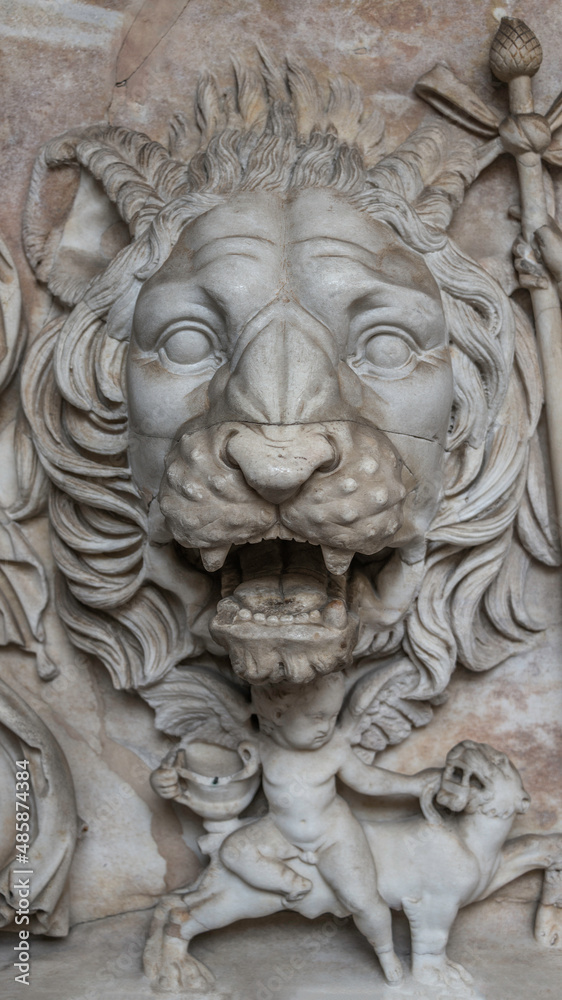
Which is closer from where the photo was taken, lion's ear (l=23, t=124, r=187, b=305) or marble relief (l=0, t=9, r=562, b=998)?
marble relief (l=0, t=9, r=562, b=998)

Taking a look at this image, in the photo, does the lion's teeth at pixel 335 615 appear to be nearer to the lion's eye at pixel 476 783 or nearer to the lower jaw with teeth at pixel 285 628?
the lower jaw with teeth at pixel 285 628

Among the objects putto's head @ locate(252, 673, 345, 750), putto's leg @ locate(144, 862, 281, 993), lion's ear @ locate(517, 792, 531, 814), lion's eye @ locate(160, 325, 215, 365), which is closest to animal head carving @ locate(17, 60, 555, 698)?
lion's eye @ locate(160, 325, 215, 365)

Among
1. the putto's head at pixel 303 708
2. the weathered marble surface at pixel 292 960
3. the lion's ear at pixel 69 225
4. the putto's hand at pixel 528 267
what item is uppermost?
the lion's ear at pixel 69 225

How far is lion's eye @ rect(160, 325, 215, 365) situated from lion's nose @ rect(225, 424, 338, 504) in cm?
22

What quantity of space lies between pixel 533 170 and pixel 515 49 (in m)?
0.20

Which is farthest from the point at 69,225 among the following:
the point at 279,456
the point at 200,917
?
the point at 200,917

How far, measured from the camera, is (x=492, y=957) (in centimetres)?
198

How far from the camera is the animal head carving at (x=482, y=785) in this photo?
1.87 metres

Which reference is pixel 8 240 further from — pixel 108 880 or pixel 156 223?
pixel 108 880

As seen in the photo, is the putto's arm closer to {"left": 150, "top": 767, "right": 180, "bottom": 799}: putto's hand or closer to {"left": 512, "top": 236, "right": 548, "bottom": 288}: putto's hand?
{"left": 150, "top": 767, "right": 180, "bottom": 799}: putto's hand

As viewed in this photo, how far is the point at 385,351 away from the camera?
174 cm

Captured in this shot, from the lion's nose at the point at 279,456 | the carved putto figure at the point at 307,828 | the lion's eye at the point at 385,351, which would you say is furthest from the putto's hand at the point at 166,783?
the lion's eye at the point at 385,351

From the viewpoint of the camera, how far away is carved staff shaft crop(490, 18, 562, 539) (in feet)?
6.57

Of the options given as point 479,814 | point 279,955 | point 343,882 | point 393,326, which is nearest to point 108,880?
point 279,955
